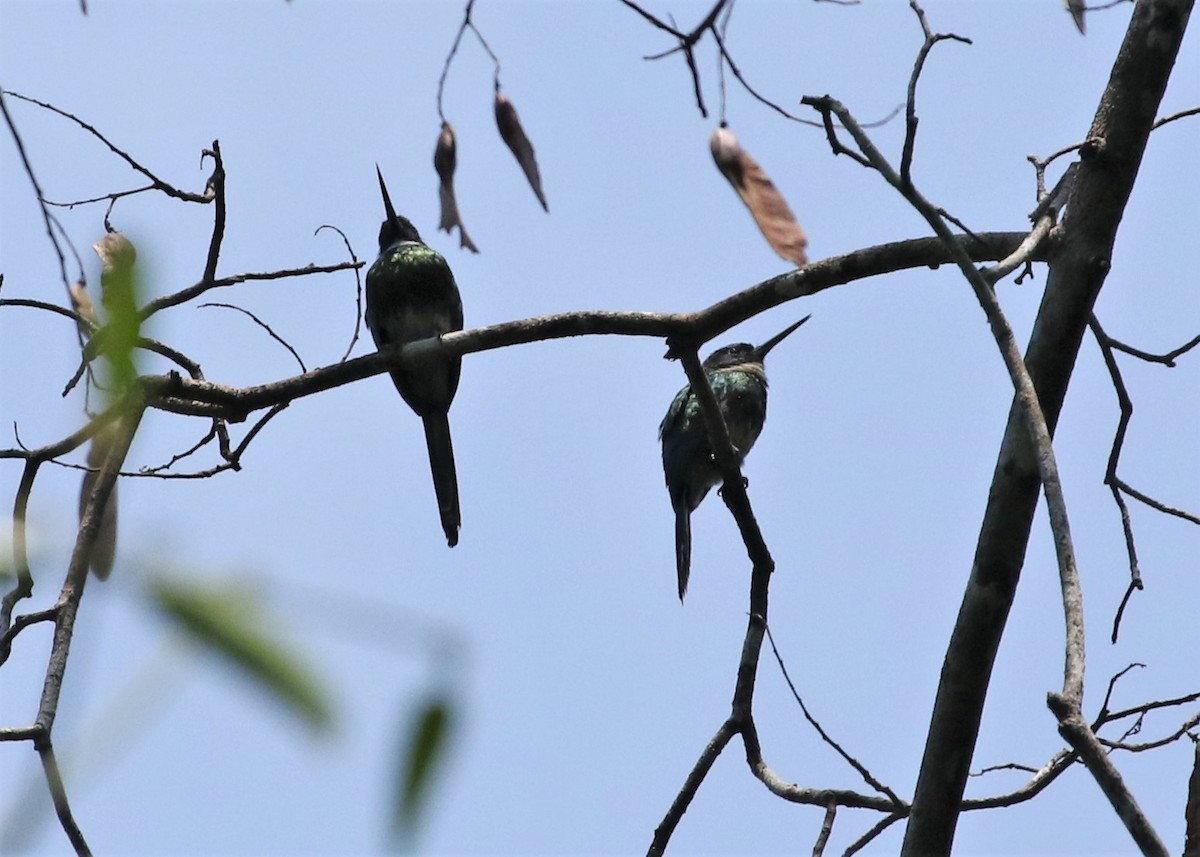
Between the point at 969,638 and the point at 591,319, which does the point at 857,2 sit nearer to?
the point at 591,319

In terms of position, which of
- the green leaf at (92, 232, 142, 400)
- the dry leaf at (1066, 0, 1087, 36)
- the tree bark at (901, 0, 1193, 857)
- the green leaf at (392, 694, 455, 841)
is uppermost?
the dry leaf at (1066, 0, 1087, 36)

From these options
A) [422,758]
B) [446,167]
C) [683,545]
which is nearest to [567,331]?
[446,167]

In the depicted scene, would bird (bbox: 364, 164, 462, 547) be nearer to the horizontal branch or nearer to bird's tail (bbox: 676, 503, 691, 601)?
bird's tail (bbox: 676, 503, 691, 601)

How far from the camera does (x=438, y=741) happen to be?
24.0 inches

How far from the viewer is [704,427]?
A: 606cm

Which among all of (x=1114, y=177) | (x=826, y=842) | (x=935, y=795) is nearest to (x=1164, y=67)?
(x=1114, y=177)

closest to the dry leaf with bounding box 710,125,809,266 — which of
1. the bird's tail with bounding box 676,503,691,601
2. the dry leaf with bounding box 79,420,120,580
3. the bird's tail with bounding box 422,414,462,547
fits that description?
the dry leaf with bounding box 79,420,120,580

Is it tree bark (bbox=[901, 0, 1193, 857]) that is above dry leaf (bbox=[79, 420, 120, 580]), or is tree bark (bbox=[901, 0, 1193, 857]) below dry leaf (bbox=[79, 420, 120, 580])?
above

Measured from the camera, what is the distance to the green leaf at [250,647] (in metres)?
0.53

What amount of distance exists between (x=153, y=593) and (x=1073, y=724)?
110cm

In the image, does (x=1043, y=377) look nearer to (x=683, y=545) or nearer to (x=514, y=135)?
(x=514, y=135)

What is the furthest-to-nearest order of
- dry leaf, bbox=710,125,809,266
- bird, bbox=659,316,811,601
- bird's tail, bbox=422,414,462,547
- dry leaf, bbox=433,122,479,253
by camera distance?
bird, bbox=659,316,811,601 < bird's tail, bbox=422,414,462,547 < dry leaf, bbox=433,122,479,253 < dry leaf, bbox=710,125,809,266

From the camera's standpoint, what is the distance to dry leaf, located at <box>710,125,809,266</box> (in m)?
2.27

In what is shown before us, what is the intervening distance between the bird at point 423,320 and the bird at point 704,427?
3.46ft
